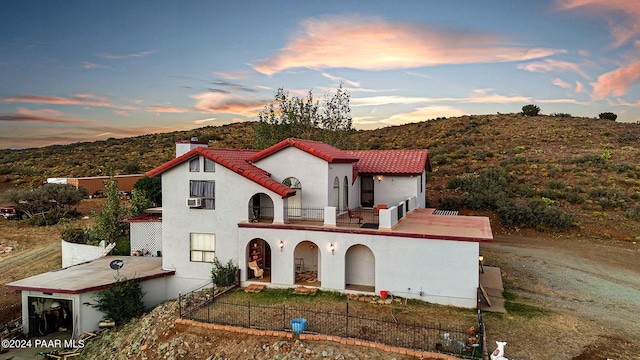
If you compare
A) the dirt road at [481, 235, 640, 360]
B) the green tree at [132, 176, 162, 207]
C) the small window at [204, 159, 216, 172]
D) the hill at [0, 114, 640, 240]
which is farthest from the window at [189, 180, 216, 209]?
the hill at [0, 114, 640, 240]

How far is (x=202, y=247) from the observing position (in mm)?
17047

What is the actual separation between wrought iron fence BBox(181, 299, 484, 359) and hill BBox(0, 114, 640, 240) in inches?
769

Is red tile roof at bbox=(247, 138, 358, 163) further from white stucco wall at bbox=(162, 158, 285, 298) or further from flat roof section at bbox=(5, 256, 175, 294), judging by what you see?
flat roof section at bbox=(5, 256, 175, 294)

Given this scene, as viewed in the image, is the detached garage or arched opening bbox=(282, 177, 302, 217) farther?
arched opening bbox=(282, 177, 302, 217)

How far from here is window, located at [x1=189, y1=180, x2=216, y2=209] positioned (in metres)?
16.9

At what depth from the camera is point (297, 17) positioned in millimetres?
23953

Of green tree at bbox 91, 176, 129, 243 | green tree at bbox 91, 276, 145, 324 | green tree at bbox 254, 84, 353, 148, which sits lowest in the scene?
green tree at bbox 91, 276, 145, 324

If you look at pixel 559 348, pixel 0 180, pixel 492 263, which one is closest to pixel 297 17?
pixel 492 263

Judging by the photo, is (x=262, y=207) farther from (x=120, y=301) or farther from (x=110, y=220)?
(x=110, y=220)

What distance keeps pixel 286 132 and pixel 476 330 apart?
27.9m

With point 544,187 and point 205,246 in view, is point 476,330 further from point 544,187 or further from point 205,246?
point 544,187

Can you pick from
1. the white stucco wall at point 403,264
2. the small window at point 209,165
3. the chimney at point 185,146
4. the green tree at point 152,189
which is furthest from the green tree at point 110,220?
the white stucco wall at point 403,264

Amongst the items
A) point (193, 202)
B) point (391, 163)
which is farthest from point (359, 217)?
point (193, 202)

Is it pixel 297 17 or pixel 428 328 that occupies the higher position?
pixel 297 17
